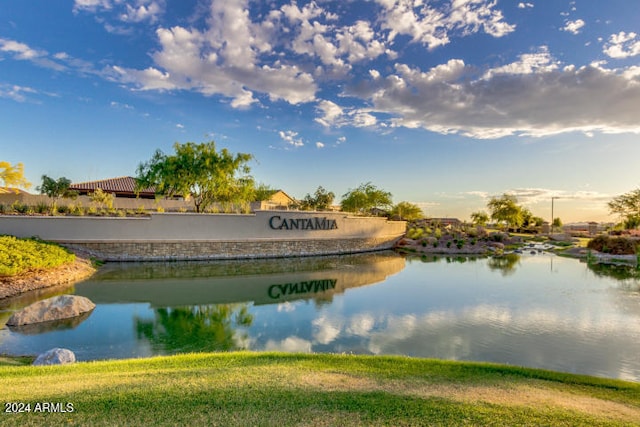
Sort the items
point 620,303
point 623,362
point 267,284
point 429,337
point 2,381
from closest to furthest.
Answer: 1. point 2,381
2. point 623,362
3. point 429,337
4. point 620,303
5. point 267,284

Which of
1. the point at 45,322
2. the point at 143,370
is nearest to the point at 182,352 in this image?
the point at 143,370

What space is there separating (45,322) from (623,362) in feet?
47.3

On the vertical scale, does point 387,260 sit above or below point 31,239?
below

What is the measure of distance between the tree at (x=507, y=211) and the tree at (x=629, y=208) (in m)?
14.0

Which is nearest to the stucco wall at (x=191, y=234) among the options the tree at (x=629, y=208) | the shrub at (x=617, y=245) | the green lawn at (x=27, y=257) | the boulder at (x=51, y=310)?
the green lawn at (x=27, y=257)

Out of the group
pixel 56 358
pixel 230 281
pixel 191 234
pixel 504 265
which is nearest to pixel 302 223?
pixel 191 234

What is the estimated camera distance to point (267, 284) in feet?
54.6

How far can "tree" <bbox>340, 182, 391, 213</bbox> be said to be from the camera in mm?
55369

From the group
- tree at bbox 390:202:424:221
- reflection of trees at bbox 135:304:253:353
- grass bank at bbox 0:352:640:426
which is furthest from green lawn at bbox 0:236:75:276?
tree at bbox 390:202:424:221

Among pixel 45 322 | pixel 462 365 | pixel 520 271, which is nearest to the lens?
pixel 462 365

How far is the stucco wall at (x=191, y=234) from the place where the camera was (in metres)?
20.5

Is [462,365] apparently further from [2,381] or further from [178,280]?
[178,280]

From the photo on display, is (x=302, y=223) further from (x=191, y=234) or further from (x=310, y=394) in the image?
(x=310, y=394)

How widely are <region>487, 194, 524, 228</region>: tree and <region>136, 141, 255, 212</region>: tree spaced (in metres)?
49.4
